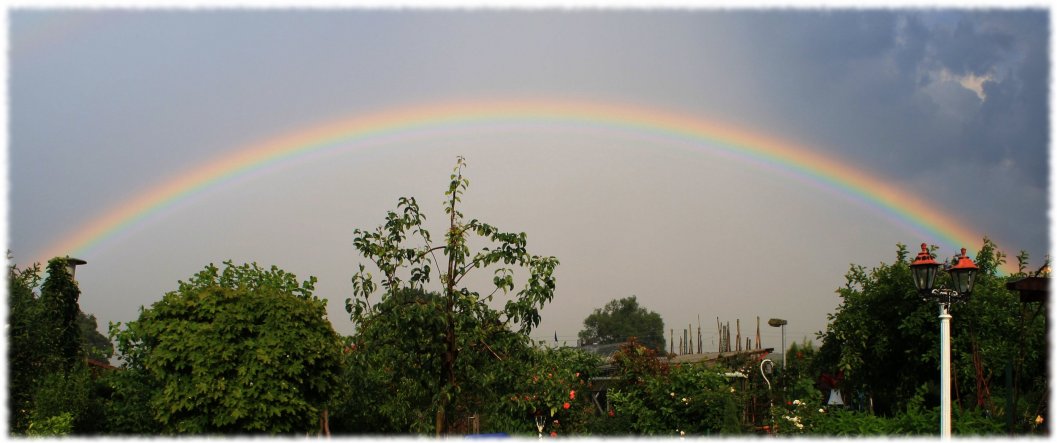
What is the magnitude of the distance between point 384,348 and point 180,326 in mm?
4337

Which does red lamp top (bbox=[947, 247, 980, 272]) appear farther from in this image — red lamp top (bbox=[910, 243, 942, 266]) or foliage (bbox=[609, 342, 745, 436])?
foliage (bbox=[609, 342, 745, 436])

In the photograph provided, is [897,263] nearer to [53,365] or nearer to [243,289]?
[243,289]

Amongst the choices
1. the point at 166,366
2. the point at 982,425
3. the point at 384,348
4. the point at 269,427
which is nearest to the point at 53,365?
the point at 166,366

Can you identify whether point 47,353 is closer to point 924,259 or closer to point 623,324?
point 924,259

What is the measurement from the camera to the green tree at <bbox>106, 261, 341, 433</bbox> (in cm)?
1058

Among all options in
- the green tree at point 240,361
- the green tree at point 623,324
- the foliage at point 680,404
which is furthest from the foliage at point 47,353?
the green tree at point 623,324

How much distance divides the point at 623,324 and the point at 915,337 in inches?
2018

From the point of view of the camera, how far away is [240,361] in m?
10.8

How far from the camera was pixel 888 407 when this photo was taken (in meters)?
14.8

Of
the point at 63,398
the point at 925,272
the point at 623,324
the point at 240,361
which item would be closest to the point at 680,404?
the point at 925,272

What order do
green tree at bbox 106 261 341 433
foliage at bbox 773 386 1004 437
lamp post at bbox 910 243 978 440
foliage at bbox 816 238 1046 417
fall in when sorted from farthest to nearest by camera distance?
1. foliage at bbox 816 238 1046 417
2. green tree at bbox 106 261 341 433
3. foliage at bbox 773 386 1004 437
4. lamp post at bbox 910 243 978 440

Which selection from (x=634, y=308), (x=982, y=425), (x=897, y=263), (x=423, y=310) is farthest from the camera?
(x=634, y=308)

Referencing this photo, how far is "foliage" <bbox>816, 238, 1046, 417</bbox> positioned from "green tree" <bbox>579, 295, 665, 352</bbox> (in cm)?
4747

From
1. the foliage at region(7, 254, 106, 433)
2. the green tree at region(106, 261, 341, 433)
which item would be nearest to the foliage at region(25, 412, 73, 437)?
the foliage at region(7, 254, 106, 433)
